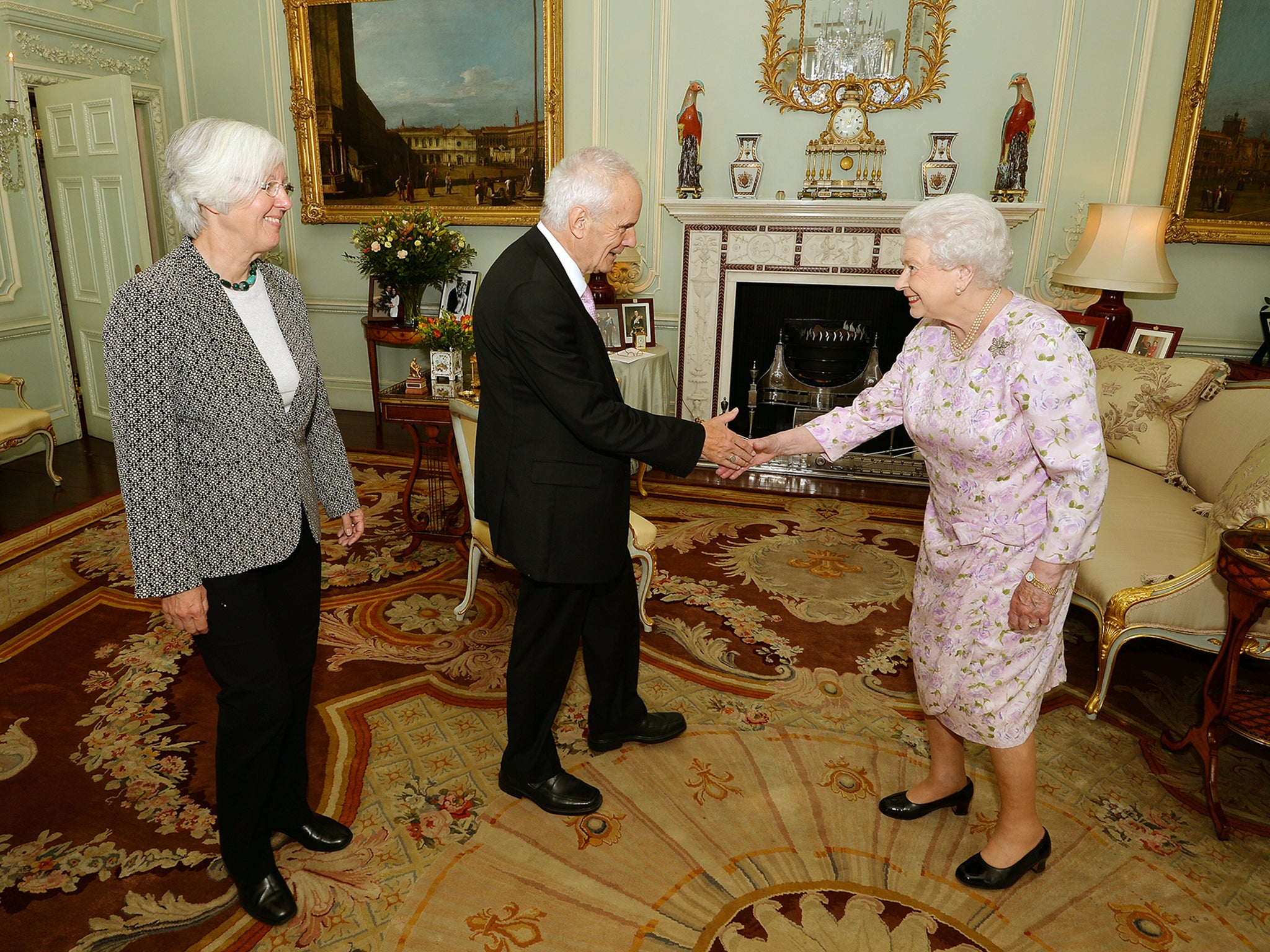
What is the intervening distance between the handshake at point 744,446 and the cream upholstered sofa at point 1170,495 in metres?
0.98

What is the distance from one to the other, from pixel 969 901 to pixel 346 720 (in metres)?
2.00

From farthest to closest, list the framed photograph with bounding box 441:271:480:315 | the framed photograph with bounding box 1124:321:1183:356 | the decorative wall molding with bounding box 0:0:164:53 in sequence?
the framed photograph with bounding box 441:271:480:315, the decorative wall molding with bounding box 0:0:164:53, the framed photograph with bounding box 1124:321:1183:356

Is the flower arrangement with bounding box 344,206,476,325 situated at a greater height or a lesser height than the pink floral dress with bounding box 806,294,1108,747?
greater

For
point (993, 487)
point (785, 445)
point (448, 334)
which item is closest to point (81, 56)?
point (448, 334)

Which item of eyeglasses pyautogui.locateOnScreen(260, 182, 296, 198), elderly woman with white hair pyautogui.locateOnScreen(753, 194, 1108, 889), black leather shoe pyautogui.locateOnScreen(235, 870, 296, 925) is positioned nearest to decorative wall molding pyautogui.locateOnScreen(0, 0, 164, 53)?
eyeglasses pyautogui.locateOnScreen(260, 182, 296, 198)

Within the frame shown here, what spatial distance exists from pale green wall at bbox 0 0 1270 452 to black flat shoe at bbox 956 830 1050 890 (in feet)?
14.1

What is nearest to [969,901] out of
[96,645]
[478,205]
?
[96,645]

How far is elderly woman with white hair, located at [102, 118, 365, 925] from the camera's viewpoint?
63.4 inches

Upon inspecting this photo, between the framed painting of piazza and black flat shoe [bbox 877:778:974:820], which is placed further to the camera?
the framed painting of piazza

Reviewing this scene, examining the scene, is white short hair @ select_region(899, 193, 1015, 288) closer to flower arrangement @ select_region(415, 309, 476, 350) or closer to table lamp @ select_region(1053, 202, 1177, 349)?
flower arrangement @ select_region(415, 309, 476, 350)

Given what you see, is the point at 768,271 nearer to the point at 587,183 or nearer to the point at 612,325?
the point at 612,325

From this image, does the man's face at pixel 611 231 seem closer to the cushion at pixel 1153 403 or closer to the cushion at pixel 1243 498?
the cushion at pixel 1243 498

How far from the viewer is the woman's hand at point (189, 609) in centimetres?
167

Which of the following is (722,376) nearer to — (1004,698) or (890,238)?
(890,238)
